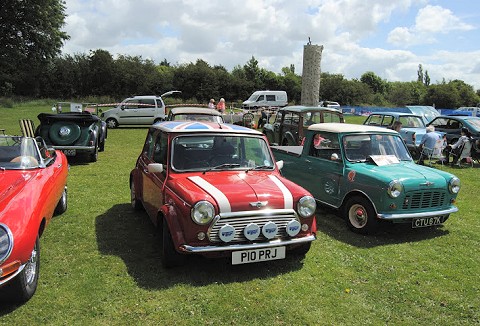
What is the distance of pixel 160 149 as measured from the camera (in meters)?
5.65

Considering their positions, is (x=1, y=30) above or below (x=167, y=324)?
above

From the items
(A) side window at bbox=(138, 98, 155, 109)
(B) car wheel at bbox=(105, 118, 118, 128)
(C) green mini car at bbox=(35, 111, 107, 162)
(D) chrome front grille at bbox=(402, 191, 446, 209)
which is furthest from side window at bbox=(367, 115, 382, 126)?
(B) car wheel at bbox=(105, 118, 118, 128)

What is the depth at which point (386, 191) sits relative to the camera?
19.1 ft

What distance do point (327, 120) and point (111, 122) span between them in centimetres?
1454

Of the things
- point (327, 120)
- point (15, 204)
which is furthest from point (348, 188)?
point (327, 120)

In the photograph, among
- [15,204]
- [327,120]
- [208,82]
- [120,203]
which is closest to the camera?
[15,204]

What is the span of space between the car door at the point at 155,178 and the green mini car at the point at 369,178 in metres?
2.93

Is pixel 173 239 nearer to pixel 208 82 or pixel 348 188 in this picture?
pixel 348 188

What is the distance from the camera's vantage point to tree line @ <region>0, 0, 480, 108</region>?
35188mm

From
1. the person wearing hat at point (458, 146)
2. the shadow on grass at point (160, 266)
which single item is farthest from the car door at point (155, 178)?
the person wearing hat at point (458, 146)

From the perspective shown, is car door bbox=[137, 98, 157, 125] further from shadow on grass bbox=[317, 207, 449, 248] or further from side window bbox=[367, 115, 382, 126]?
shadow on grass bbox=[317, 207, 449, 248]

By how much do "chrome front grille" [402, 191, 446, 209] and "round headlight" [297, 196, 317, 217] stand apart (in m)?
1.98

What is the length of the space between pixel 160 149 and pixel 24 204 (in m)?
2.00

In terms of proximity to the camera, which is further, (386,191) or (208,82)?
(208,82)
